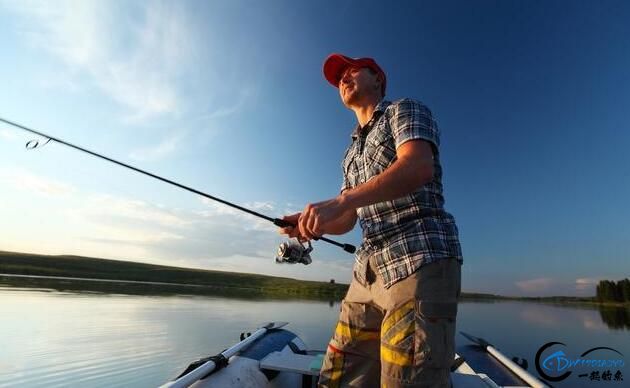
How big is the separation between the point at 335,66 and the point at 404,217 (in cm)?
213

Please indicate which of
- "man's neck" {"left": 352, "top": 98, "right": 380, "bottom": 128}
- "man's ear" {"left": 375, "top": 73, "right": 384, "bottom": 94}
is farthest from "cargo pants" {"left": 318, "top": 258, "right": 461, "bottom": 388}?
"man's ear" {"left": 375, "top": 73, "right": 384, "bottom": 94}

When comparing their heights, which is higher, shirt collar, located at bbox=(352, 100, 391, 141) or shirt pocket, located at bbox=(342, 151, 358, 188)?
shirt collar, located at bbox=(352, 100, 391, 141)

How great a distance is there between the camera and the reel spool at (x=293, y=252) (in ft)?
16.0

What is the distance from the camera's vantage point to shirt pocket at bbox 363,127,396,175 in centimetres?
320

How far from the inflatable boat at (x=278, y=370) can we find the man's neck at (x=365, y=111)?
355 cm

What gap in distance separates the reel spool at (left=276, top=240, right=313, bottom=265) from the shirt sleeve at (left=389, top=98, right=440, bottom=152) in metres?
2.38

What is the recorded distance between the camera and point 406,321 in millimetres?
2658

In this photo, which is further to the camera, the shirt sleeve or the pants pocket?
the shirt sleeve

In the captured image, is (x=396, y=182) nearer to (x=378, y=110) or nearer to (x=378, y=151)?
(x=378, y=151)

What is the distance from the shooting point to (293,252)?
4914mm

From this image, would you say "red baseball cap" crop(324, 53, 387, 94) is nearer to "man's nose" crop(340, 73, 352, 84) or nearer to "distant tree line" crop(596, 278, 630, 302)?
"man's nose" crop(340, 73, 352, 84)

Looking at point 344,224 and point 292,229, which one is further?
point 292,229

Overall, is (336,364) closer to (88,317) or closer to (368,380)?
(368,380)

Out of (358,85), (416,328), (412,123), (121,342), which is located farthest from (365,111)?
(121,342)
